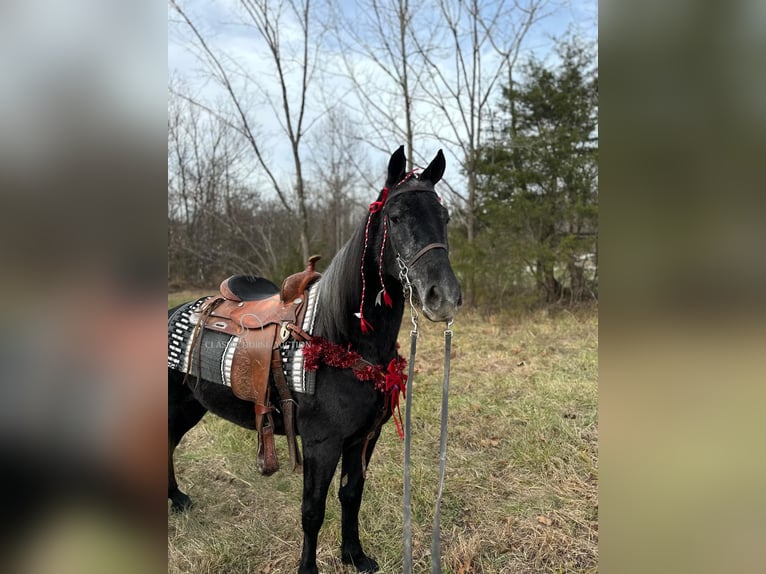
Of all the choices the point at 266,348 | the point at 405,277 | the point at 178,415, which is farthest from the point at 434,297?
the point at 178,415

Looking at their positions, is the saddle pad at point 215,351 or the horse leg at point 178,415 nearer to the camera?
the saddle pad at point 215,351

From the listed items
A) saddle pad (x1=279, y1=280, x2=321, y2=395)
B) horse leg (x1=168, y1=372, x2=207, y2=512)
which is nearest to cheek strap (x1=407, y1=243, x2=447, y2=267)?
saddle pad (x1=279, y1=280, x2=321, y2=395)

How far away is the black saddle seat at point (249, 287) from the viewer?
2748 mm

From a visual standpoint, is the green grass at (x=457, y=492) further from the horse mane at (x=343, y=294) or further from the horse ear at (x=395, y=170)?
the horse ear at (x=395, y=170)

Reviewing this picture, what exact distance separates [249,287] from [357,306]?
3.82 ft

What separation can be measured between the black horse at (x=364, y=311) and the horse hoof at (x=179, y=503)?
130cm

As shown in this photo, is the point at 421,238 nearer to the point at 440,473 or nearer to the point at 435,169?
the point at 435,169

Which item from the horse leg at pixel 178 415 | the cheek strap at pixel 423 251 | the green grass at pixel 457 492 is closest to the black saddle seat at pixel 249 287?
the horse leg at pixel 178 415

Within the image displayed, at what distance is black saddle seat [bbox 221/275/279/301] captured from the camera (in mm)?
2748

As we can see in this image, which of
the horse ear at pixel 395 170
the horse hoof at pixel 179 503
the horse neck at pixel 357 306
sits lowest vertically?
the horse hoof at pixel 179 503
